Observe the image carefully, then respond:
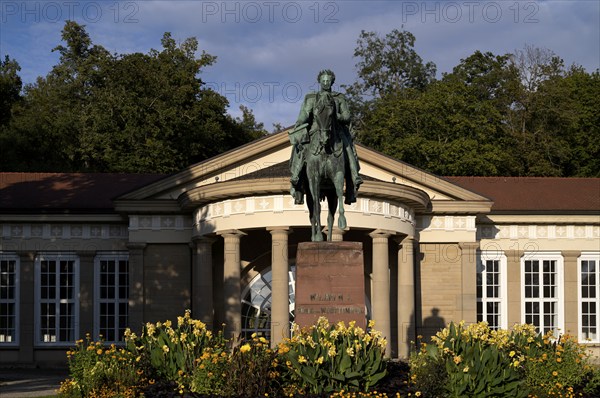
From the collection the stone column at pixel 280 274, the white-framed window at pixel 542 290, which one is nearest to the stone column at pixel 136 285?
the stone column at pixel 280 274

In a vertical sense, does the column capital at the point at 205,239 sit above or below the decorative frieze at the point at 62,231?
below

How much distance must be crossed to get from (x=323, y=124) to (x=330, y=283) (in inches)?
127

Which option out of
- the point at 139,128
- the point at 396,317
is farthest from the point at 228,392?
the point at 139,128

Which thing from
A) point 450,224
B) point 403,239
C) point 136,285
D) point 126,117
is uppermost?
point 126,117

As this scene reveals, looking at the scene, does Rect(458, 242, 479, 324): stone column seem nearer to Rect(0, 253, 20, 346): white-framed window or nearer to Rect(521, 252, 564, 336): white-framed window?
Rect(521, 252, 564, 336): white-framed window

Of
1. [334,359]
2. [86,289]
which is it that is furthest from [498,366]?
[86,289]

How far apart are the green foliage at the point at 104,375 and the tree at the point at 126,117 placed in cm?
4072

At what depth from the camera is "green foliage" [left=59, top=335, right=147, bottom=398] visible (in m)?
→ 20.5

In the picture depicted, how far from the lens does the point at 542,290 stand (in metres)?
48.6

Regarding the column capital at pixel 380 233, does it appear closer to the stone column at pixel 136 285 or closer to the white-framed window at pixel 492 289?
the white-framed window at pixel 492 289

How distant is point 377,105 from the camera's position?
73.4m

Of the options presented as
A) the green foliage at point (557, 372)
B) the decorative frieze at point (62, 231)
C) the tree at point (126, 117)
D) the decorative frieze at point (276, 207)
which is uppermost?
the tree at point (126, 117)

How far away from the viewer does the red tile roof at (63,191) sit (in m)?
46.7

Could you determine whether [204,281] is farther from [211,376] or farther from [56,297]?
[211,376]
